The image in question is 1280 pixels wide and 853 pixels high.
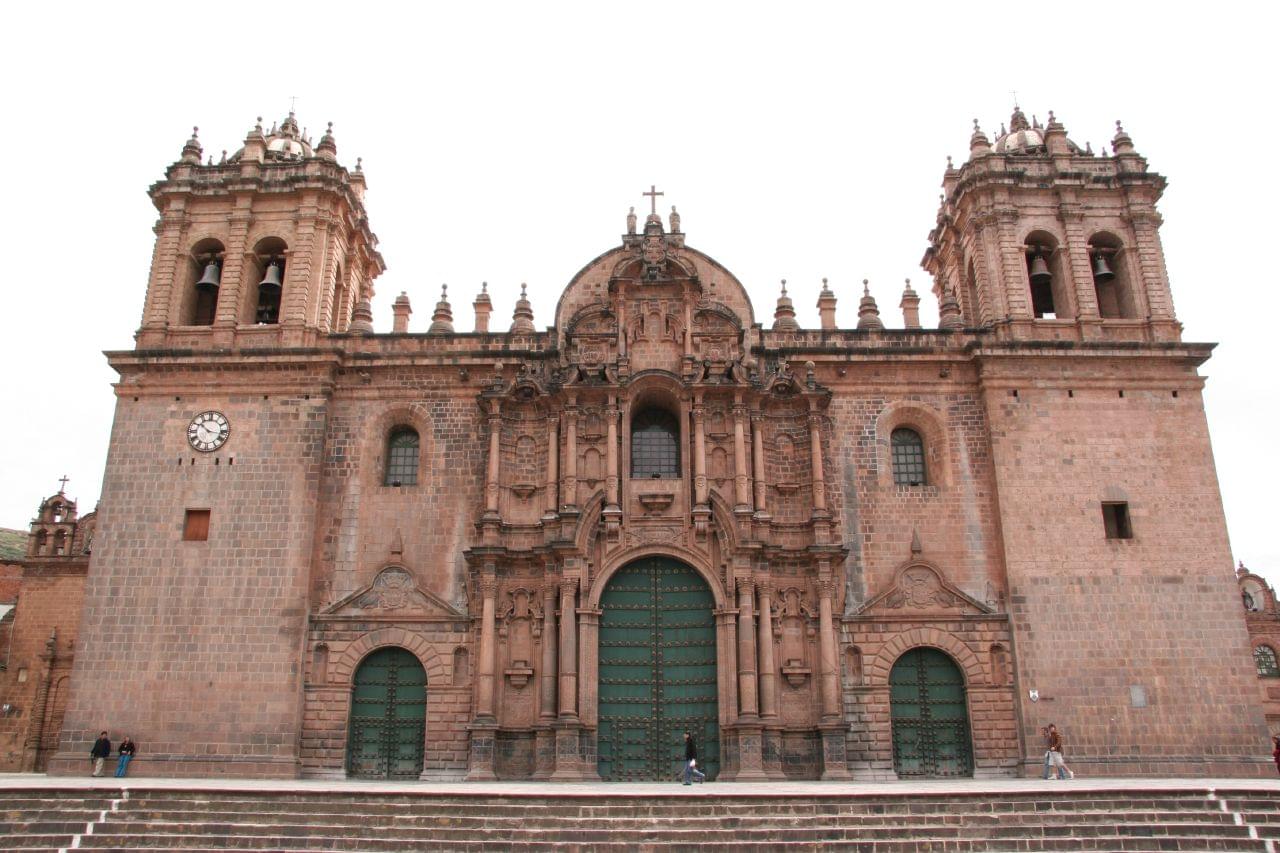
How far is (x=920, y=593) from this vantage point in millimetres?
23453

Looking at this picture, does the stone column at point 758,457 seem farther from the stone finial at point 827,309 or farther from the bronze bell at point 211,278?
the bronze bell at point 211,278

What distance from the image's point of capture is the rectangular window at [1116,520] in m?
23.8

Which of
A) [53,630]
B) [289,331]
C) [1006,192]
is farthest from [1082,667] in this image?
[53,630]

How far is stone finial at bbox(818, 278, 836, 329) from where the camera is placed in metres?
26.3

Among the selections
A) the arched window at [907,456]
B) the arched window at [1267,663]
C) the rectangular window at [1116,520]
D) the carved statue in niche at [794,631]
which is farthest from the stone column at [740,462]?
the arched window at [1267,663]

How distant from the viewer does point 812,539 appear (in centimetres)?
2347

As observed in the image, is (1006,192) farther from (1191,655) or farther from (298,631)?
(298,631)

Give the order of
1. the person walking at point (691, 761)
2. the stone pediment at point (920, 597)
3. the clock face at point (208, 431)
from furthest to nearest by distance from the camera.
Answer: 1. the clock face at point (208, 431)
2. the stone pediment at point (920, 597)
3. the person walking at point (691, 761)

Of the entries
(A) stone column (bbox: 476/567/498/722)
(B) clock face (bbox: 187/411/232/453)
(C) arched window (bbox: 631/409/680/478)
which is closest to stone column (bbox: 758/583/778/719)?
(C) arched window (bbox: 631/409/680/478)

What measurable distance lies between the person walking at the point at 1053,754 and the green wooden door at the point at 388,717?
13497 millimetres

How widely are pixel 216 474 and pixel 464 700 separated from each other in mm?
8093

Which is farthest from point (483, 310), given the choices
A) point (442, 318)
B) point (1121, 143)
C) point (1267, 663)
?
point (1267, 663)

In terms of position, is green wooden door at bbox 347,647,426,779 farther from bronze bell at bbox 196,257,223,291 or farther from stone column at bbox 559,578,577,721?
bronze bell at bbox 196,257,223,291

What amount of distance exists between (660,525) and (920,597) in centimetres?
622
